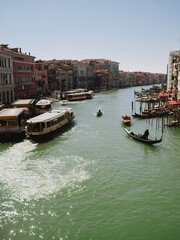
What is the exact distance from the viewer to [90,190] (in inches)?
484

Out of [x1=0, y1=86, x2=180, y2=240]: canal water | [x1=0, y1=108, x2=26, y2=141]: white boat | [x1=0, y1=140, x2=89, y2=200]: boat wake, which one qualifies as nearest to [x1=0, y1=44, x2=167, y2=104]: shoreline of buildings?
[x1=0, y1=108, x2=26, y2=141]: white boat

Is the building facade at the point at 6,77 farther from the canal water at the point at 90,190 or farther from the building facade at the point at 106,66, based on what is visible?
the building facade at the point at 106,66

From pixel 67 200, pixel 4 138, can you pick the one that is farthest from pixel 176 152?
pixel 4 138

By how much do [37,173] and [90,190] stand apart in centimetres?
388

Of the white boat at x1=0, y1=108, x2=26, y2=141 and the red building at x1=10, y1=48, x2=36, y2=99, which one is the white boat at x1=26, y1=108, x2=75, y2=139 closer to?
the white boat at x1=0, y1=108, x2=26, y2=141

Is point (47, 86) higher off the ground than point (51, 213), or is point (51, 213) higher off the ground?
point (47, 86)

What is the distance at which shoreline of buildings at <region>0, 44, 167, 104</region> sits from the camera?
1704 inches

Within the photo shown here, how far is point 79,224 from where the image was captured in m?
9.82

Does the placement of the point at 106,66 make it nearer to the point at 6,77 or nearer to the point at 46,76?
A: the point at 46,76

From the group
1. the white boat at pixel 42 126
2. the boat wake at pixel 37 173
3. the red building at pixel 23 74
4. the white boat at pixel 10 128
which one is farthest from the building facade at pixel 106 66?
the boat wake at pixel 37 173

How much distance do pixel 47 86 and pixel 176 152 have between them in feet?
203

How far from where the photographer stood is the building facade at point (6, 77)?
40406 mm

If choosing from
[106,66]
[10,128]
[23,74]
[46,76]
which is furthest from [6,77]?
[106,66]

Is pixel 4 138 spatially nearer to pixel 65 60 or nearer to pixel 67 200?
pixel 67 200
